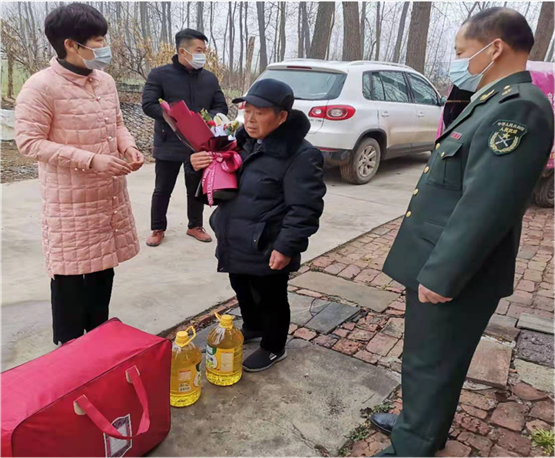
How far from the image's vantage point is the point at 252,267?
224 cm

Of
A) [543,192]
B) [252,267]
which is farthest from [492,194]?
[543,192]

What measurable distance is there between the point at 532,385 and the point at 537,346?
464mm

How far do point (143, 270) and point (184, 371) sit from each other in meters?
1.74

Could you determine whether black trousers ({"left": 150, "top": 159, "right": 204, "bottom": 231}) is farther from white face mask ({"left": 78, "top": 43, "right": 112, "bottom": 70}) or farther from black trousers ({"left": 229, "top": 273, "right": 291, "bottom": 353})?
white face mask ({"left": 78, "top": 43, "right": 112, "bottom": 70})

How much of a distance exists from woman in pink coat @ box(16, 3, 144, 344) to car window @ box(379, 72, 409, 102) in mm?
5481

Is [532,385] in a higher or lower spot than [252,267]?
lower

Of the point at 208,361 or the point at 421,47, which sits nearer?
the point at 208,361

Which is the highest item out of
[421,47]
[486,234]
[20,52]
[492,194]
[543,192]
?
[421,47]

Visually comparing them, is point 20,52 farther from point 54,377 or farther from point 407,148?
point 54,377

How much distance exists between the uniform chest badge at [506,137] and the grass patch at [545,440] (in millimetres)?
1481

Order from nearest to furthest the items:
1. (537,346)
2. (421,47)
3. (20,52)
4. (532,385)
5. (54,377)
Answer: (54,377) → (532,385) → (537,346) → (20,52) → (421,47)

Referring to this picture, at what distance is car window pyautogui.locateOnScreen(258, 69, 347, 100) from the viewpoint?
20.9ft

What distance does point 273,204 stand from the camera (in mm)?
2174

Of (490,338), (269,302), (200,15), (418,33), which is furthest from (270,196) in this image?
(200,15)
